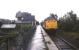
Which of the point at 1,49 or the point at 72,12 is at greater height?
the point at 72,12

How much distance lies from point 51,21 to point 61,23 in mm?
12434

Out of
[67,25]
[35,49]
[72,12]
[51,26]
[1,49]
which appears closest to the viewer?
[1,49]

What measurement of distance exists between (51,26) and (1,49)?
35.1 metres

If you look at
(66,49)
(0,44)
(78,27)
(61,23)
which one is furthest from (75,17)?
(0,44)

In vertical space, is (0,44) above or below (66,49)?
above

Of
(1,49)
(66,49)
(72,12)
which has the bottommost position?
(66,49)

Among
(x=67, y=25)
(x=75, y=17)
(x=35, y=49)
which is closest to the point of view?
(x=35, y=49)

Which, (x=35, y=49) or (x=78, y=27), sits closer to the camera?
(x=35, y=49)

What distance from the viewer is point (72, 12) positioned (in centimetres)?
5659

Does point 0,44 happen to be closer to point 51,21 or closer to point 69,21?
point 51,21

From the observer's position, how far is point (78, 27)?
42594 mm

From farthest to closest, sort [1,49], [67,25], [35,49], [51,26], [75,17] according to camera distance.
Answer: [75,17] < [67,25] < [51,26] < [35,49] < [1,49]

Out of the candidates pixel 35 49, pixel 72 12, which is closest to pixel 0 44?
pixel 35 49

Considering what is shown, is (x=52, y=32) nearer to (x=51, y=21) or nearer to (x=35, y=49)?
(x=51, y=21)
